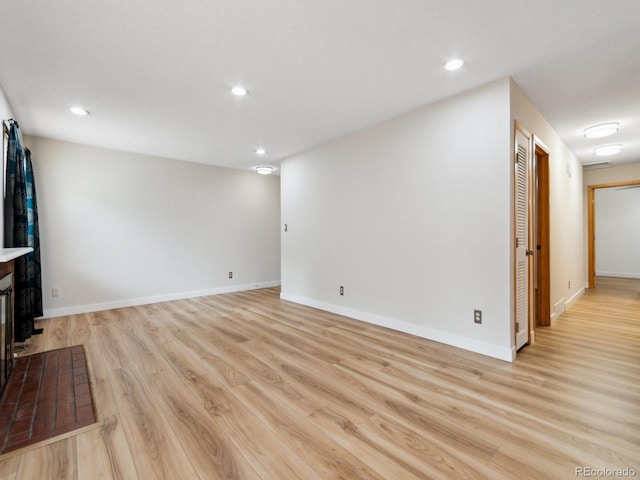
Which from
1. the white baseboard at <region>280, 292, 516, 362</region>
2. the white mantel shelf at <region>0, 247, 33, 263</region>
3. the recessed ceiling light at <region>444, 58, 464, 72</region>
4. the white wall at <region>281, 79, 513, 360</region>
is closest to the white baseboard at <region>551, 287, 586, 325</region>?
the white baseboard at <region>280, 292, 516, 362</region>

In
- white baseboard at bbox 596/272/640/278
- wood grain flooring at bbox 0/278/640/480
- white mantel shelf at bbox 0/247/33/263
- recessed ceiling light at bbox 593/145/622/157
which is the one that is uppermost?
recessed ceiling light at bbox 593/145/622/157

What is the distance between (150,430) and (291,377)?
979 mm

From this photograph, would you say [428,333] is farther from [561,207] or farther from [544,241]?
[561,207]

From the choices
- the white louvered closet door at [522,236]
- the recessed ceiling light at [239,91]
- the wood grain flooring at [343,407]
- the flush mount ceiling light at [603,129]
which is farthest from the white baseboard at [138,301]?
the flush mount ceiling light at [603,129]

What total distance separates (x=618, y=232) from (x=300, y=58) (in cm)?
969

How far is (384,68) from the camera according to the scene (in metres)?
2.46

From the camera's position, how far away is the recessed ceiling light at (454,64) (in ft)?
7.66

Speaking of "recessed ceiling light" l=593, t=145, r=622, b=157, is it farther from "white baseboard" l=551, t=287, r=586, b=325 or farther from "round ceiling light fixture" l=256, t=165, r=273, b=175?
"round ceiling light fixture" l=256, t=165, r=273, b=175

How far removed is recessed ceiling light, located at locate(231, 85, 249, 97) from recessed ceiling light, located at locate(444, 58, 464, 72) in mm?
1789

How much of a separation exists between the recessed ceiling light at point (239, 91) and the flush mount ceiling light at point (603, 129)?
4253 mm

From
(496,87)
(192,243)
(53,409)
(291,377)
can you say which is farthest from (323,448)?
(192,243)

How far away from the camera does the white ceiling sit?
72.3 inches

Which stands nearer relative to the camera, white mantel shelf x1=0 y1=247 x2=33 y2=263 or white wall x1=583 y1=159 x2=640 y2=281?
white mantel shelf x1=0 y1=247 x2=33 y2=263

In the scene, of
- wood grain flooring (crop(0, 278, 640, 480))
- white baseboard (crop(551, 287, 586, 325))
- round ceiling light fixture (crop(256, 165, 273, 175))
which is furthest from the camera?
round ceiling light fixture (crop(256, 165, 273, 175))
